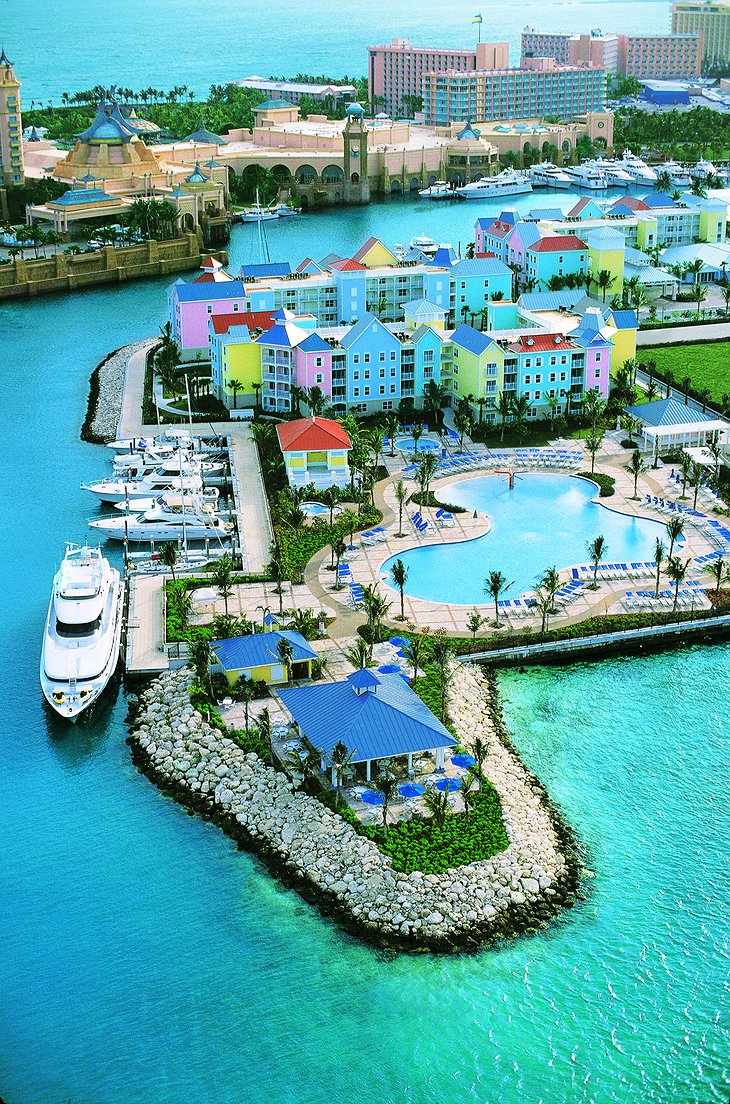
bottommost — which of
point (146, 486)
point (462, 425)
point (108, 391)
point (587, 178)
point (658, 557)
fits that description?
point (146, 486)

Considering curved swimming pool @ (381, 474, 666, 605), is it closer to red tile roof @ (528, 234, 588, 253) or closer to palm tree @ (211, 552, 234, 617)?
palm tree @ (211, 552, 234, 617)

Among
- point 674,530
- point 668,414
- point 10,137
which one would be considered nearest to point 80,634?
point 674,530

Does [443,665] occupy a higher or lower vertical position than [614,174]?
lower

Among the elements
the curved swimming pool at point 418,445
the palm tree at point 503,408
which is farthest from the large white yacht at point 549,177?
the curved swimming pool at point 418,445

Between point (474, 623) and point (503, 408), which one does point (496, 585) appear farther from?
point (503, 408)

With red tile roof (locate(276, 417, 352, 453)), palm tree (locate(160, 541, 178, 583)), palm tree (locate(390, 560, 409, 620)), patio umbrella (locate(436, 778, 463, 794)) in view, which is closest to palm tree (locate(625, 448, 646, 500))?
red tile roof (locate(276, 417, 352, 453))
